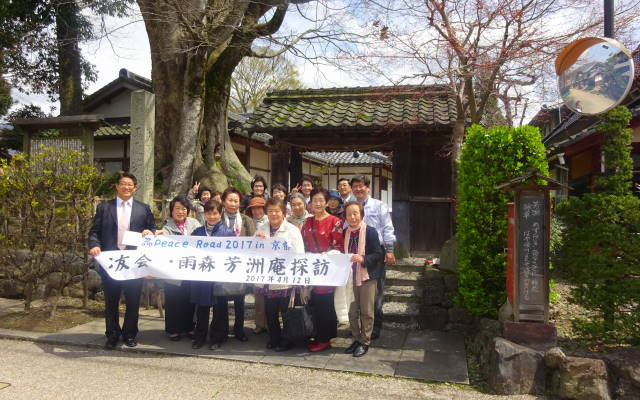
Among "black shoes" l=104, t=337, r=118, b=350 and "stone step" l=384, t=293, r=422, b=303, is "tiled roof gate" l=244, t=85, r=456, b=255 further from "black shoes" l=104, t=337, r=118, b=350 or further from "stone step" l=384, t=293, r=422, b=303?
"black shoes" l=104, t=337, r=118, b=350

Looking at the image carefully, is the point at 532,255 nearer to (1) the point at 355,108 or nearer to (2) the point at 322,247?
(2) the point at 322,247

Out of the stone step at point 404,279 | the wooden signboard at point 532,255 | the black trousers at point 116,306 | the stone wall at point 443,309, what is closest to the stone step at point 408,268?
the stone step at point 404,279

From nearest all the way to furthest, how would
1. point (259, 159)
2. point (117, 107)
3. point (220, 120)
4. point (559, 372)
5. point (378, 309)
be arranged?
point (559, 372) → point (378, 309) → point (220, 120) → point (117, 107) → point (259, 159)

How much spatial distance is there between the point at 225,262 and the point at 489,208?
3371mm

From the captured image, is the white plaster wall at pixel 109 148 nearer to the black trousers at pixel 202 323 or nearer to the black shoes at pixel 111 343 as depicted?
the black shoes at pixel 111 343

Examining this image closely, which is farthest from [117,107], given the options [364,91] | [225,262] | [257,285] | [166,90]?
[257,285]

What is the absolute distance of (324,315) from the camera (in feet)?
17.9

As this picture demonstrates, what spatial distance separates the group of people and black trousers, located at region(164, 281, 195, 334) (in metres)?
0.01

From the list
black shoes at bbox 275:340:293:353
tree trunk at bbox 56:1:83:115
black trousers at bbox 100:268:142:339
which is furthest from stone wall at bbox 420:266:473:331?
tree trunk at bbox 56:1:83:115

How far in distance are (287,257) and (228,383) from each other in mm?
1547

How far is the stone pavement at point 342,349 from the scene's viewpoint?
494 centimetres

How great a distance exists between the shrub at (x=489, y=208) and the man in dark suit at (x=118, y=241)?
416cm

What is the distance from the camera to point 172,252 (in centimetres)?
565

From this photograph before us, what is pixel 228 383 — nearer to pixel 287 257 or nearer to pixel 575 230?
pixel 287 257
